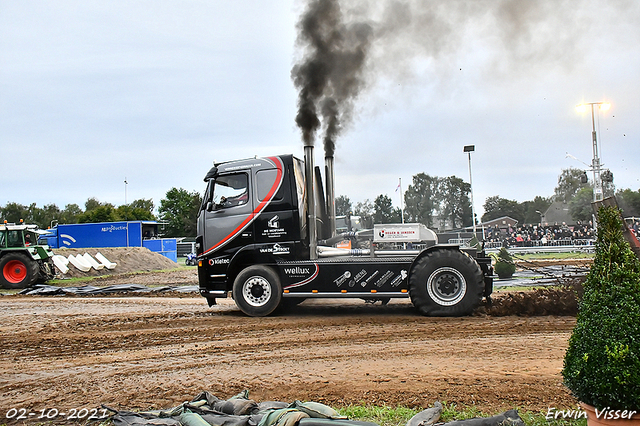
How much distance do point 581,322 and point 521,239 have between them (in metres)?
35.6

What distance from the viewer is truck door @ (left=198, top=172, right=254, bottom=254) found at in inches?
398

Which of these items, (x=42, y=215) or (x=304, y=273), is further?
(x=42, y=215)

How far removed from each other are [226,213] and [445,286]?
4685mm

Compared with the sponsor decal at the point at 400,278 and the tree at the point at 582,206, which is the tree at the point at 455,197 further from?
the tree at the point at 582,206

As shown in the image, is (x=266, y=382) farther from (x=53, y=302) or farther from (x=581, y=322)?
(x=53, y=302)

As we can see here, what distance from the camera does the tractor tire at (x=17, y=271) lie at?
19.5 m

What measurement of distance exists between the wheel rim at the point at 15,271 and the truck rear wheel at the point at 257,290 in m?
14.2

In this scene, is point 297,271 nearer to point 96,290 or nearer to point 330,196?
point 330,196

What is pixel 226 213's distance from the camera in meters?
10.2

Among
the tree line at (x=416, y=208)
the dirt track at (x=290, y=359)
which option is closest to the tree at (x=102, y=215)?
the tree line at (x=416, y=208)

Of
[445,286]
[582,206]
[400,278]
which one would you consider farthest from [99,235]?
[582,206]

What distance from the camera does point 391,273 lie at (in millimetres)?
9414

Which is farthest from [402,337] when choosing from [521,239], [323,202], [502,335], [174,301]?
[521,239]

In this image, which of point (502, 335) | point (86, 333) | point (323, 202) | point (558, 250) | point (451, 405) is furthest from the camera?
point (558, 250)
